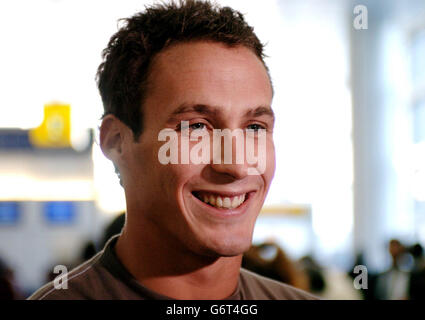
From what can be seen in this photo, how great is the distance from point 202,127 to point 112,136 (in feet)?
0.61

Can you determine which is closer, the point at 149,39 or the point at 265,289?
the point at 149,39

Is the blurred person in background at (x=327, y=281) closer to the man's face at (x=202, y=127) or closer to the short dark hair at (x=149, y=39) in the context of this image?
the man's face at (x=202, y=127)

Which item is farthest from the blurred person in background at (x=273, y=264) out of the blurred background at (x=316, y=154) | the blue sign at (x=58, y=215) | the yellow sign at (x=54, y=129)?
the blue sign at (x=58, y=215)

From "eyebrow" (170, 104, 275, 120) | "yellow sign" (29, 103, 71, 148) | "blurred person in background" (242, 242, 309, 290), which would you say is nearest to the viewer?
"eyebrow" (170, 104, 275, 120)

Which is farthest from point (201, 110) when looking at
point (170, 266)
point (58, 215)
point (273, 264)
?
point (58, 215)

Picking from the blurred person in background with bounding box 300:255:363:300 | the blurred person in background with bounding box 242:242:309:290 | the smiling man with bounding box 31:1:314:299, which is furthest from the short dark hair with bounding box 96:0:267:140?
the blurred person in background with bounding box 300:255:363:300

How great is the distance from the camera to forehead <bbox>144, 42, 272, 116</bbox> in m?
0.91

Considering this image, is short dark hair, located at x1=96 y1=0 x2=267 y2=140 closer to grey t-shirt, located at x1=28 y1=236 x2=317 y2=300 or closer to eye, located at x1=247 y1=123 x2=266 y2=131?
eye, located at x1=247 y1=123 x2=266 y2=131

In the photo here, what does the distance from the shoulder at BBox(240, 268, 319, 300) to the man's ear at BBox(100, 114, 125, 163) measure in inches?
15.1

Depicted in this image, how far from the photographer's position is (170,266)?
0.99 meters

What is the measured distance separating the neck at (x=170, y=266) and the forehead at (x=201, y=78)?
0.86 ft

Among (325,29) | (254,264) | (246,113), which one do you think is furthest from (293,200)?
(325,29)

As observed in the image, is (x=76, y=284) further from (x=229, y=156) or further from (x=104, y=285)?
(x=229, y=156)

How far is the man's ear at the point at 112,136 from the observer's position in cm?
97
